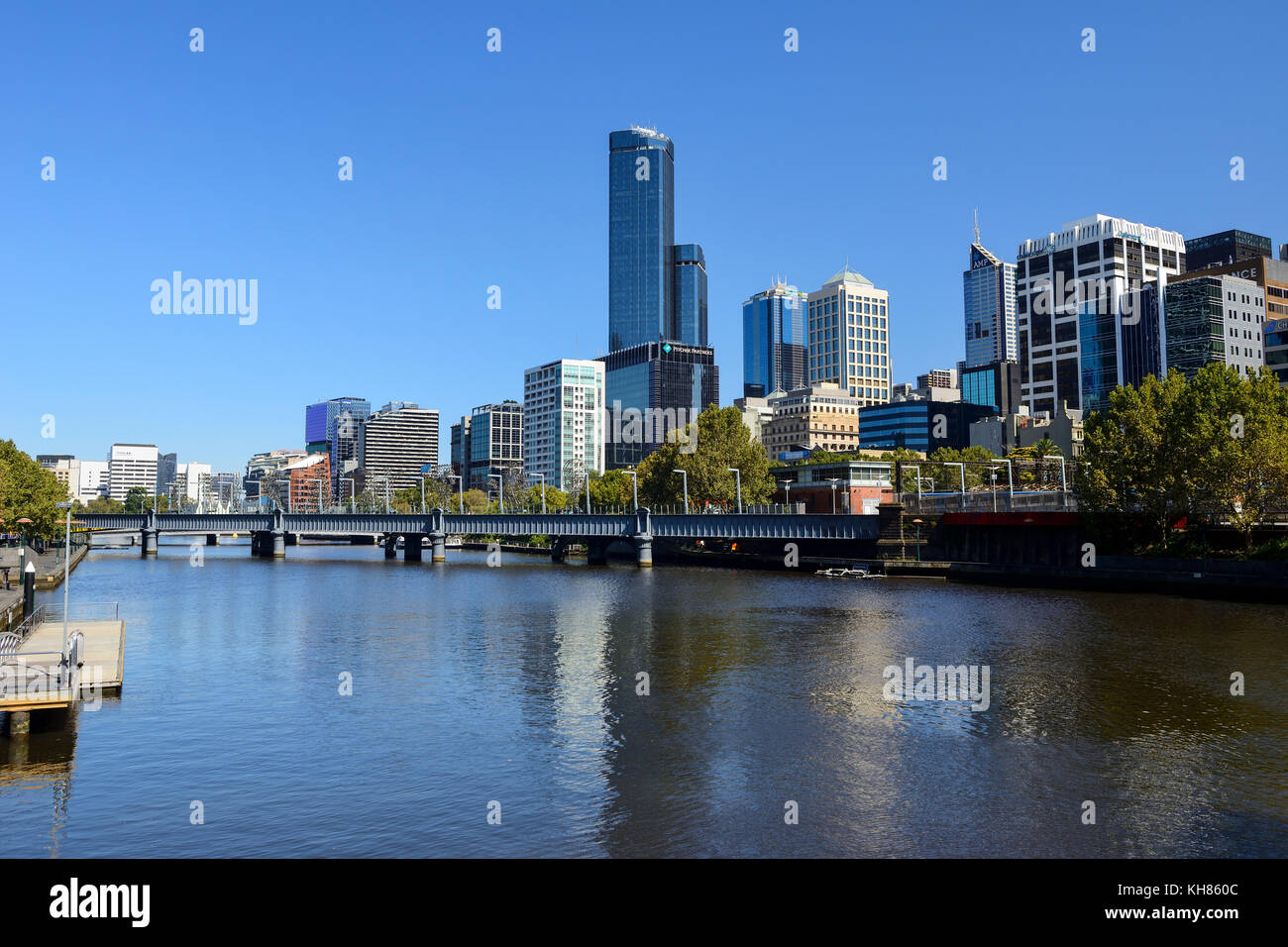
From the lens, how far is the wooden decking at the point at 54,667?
31594 millimetres

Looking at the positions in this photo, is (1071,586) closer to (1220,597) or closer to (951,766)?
(1220,597)

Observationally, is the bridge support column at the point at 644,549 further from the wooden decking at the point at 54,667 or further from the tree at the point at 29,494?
the wooden decking at the point at 54,667

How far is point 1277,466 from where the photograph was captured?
71438 millimetres

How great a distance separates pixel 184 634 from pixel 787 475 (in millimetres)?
131589

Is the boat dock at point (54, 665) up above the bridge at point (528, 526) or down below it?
below

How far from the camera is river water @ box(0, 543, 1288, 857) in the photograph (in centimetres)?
2288

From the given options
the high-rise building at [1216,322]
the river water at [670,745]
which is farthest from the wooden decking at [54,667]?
the high-rise building at [1216,322]

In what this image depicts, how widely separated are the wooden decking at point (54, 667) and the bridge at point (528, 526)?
262 ft

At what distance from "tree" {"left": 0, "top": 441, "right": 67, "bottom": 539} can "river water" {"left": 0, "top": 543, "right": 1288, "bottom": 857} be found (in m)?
68.7

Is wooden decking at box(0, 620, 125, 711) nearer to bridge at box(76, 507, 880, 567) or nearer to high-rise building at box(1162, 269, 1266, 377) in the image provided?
bridge at box(76, 507, 880, 567)

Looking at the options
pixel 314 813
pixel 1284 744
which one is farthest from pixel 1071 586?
pixel 314 813

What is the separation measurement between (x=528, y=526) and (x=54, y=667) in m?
104

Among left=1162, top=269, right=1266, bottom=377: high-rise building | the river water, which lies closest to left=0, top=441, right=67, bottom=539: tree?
the river water

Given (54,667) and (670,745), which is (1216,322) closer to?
(670,745)
